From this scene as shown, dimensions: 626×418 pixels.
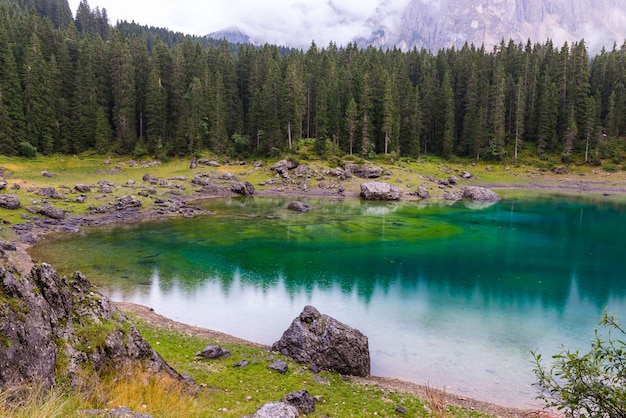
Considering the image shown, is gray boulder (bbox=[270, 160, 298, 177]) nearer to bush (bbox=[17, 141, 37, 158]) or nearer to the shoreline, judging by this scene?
the shoreline

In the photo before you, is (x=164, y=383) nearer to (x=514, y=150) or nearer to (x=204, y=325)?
(x=204, y=325)

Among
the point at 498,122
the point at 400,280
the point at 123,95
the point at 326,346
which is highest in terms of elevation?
the point at 123,95

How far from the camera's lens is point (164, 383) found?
11375mm

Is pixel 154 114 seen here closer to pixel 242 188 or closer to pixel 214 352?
pixel 242 188

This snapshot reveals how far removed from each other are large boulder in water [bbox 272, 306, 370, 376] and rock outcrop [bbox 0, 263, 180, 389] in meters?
6.05

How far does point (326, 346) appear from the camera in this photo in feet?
55.3

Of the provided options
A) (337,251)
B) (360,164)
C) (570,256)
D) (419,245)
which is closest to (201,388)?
(337,251)

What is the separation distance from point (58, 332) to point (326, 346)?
1029cm

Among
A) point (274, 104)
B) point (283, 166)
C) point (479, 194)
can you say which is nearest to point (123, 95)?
point (274, 104)

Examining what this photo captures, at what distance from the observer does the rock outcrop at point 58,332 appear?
8.60 m

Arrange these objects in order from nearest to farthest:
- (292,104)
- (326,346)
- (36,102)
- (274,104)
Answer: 1. (326,346)
2. (36,102)
3. (292,104)
4. (274,104)

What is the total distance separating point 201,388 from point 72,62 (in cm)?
11271

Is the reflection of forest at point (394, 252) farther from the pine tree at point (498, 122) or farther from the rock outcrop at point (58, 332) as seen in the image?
the pine tree at point (498, 122)

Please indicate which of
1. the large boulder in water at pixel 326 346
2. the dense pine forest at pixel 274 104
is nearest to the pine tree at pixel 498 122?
the dense pine forest at pixel 274 104
